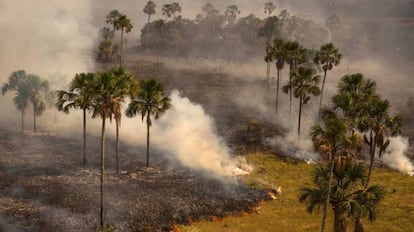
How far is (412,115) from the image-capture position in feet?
275

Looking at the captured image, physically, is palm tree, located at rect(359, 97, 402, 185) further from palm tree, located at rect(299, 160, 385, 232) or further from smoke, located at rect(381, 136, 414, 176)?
smoke, located at rect(381, 136, 414, 176)

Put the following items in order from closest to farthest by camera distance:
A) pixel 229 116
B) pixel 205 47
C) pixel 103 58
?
pixel 229 116 → pixel 103 58 → pixel 205 47

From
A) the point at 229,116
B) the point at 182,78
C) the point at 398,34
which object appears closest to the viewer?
the point at 229,116

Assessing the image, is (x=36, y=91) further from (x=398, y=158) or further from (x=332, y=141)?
(x=398, y=158)

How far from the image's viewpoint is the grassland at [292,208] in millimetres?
40156

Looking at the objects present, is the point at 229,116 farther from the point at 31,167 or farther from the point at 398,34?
the point at 398,34

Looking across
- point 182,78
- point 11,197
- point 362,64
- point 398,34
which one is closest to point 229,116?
point 182,78

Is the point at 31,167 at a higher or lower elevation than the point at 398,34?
lower

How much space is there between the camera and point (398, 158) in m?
60.9

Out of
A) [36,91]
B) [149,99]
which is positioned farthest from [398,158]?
[36,91]

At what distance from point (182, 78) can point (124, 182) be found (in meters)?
63.8

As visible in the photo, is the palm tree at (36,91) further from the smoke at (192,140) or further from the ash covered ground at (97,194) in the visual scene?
the smoke at (192,140)

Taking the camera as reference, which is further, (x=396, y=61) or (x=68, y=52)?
(x=396, y=61)

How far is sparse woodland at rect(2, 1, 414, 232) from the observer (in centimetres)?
2541
